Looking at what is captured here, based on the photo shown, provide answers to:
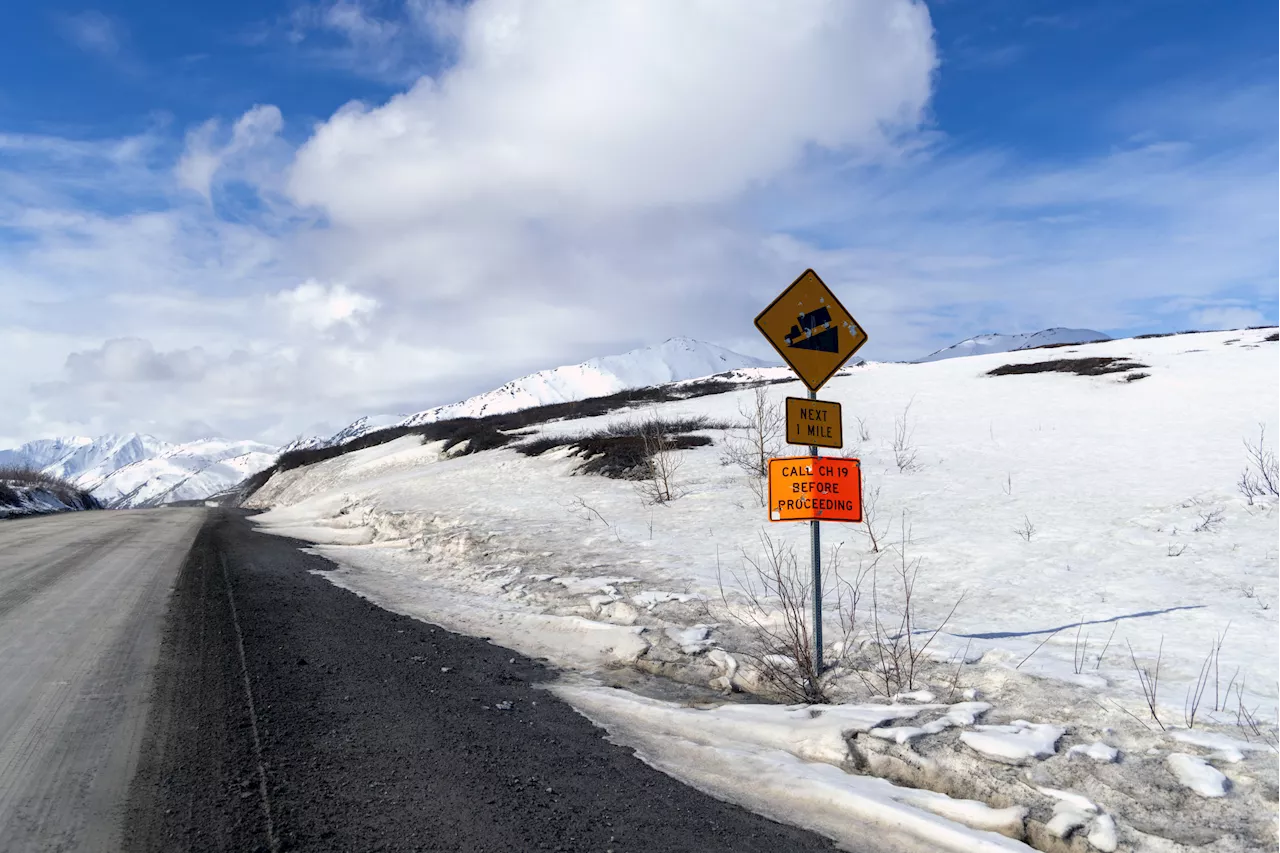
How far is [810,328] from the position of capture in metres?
6.05

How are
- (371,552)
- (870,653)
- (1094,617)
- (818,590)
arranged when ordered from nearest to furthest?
(818,590)
(870,653)
(1094,617)
(371,552)

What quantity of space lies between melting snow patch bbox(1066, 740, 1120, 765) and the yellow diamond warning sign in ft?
9.53

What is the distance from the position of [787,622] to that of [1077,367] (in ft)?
119

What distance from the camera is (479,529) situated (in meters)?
15.3

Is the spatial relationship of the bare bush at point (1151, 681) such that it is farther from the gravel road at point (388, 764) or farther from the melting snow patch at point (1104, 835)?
the gravel road at point (388, 764)

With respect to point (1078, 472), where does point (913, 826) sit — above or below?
below

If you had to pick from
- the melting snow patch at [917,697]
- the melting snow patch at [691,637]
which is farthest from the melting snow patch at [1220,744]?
the melting snow patch at [691,637]

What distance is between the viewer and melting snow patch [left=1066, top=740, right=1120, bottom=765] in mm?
4230

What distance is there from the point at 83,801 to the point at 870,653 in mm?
5392

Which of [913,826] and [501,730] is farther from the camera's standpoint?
[501,730]

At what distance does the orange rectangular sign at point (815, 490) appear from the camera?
5.75 m

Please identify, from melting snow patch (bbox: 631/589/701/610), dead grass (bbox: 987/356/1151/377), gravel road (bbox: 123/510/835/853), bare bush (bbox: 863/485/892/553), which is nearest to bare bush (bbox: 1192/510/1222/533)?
bare bush (bbox: 863/485/892/553)

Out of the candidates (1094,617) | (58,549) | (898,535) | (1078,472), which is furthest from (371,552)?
(1078,472)

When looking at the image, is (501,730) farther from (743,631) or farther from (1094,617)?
(1094,617)
